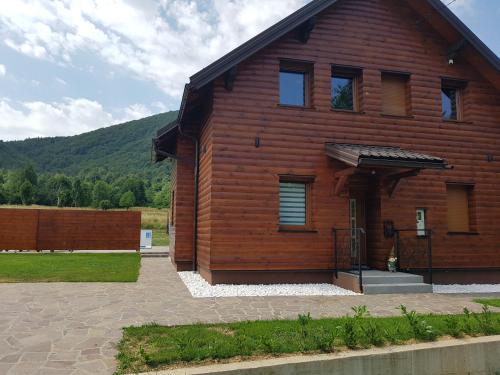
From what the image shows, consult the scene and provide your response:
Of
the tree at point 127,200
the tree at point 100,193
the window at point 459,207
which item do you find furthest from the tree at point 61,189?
the window at point 459,207

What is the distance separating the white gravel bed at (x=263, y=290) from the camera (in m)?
8.12

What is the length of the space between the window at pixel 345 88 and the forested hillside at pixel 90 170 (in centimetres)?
3633

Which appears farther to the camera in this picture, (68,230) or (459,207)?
(68,230)

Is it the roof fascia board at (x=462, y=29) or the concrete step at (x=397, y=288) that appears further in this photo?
the roof fascia board at (x=462, y=29)

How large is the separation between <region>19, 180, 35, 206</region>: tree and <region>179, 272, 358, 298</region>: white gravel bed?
5739 cm

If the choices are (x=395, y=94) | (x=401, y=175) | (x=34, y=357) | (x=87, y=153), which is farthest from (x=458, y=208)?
(x=87, y=153)

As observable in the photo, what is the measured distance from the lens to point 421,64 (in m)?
11.0

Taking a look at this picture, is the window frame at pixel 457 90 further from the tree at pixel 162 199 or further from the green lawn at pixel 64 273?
the tree at pixel 162 199

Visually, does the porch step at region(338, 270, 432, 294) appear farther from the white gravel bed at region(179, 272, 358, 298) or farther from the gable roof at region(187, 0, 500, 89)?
the gable roof at region(187, 0, 500, 89)

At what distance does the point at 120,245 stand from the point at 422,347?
58.7 ft

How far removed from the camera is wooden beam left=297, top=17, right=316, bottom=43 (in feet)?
32.6

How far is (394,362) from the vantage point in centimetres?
428

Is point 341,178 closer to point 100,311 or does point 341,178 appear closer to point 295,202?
point 295,202

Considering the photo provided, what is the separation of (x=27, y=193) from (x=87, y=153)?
2859 cm
